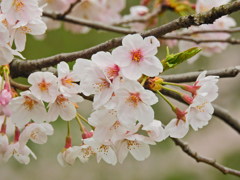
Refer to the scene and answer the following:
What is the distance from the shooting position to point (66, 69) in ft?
3.51

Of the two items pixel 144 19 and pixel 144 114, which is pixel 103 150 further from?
pixel 144 19

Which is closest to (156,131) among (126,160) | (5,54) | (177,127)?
(177,127)

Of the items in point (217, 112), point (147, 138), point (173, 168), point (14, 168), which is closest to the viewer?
point (147, 138)

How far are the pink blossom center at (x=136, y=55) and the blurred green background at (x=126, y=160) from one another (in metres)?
3.34

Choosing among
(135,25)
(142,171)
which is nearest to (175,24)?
(135,25)

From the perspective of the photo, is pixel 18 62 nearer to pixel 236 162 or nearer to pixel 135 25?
pixel 135 25

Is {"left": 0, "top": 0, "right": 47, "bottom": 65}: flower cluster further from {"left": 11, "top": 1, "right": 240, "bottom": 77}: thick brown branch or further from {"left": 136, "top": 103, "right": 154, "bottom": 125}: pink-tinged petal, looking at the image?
{"left": 136, "top": 103, "right": 154, "bottom": 125}: pink-tinged petal

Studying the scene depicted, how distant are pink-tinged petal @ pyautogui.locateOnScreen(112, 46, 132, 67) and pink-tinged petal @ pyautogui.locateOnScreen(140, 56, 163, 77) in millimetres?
33

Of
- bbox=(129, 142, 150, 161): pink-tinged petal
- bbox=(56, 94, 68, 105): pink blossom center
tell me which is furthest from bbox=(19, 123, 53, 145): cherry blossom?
bbox=(129, 142, 150, 161): pink-tinged petal

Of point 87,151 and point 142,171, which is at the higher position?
point 87,151

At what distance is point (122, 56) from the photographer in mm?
972

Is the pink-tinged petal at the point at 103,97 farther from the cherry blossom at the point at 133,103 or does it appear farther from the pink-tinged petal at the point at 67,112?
the pink-tinged petal at the point at 67,112

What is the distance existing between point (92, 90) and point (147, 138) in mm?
188

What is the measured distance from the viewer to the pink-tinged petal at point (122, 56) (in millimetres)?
954
